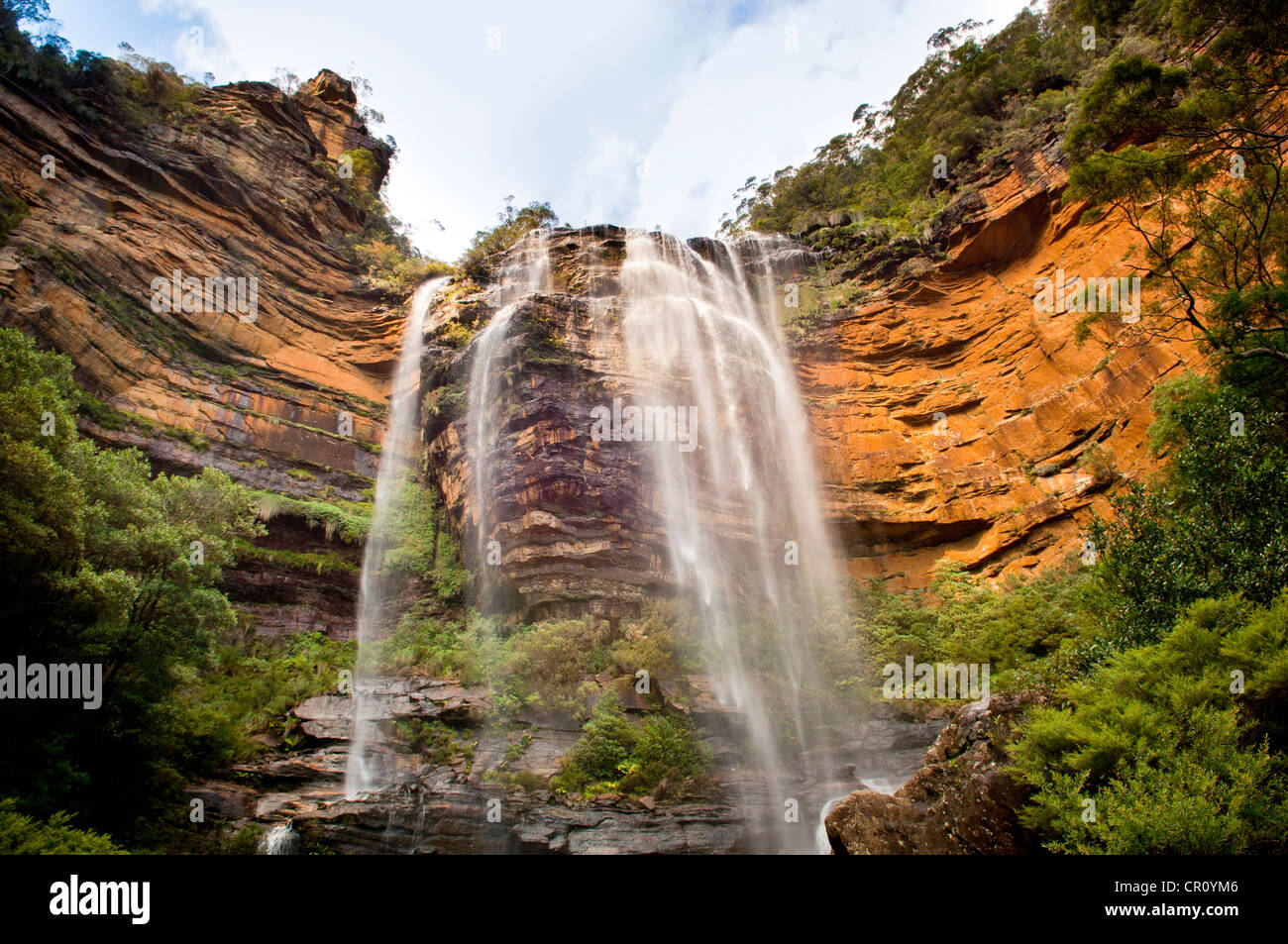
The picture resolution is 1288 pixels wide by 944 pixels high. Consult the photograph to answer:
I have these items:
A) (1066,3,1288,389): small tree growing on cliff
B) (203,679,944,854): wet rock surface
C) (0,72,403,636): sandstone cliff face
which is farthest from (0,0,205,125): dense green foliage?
(1066,3,1288,389): small tree growing on cliff

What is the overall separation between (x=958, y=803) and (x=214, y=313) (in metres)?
23.4

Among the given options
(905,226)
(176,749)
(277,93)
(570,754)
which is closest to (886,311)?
(905,226)

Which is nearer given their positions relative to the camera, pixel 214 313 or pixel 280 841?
pixel 280 841

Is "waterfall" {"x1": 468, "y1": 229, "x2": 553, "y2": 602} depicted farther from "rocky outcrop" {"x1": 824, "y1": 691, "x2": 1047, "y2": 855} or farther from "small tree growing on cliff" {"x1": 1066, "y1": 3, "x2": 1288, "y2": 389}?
"small tree growing on cliff" {"x1": 1066, "y1": 3, "x2": 1288, "y2": 389}

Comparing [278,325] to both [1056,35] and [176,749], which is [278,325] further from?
[1056,35]

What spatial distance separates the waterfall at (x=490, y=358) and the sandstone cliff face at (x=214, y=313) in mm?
4408

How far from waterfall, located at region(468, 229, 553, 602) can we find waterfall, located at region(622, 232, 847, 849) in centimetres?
362

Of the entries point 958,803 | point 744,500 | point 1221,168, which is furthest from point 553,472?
point 1221,168

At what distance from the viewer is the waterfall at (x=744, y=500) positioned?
46.6 feet

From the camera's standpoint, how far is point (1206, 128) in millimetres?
11227

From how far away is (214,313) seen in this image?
67.1 feet

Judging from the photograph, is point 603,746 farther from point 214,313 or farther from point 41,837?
point 214,313

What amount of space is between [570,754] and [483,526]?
6.91 meters

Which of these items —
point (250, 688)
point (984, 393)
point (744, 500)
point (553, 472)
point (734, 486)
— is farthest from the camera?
point (984, 393)
